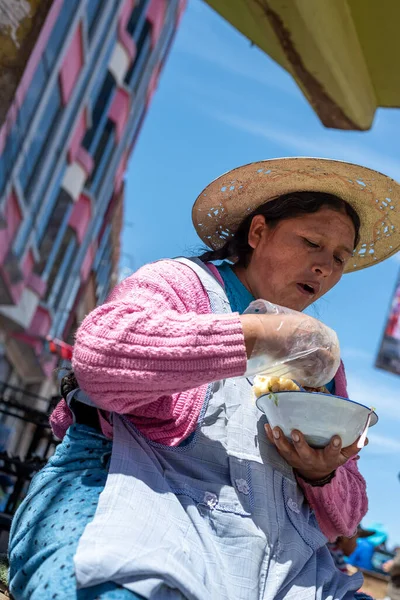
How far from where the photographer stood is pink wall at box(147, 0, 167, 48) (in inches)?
723

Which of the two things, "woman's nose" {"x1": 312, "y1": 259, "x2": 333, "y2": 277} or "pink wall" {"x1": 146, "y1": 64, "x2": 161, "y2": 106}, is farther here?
"pink wall" {"x1": 146, "y1": 64, "x2": 161, "y2": 106}

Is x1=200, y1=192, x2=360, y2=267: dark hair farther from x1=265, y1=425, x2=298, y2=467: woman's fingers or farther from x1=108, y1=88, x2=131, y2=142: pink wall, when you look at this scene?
x1=108, y1=88, x2=131, y2=142: pink wall

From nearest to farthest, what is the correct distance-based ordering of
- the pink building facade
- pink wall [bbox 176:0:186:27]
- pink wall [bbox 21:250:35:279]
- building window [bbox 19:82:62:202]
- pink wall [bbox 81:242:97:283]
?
the pink building facade → building window [bbox 19:82:62:202] → pink wall [bbox 21:250:35:279] → pink wall [bbox 81:242:97:283] → pink wall [bbox 176:0:186:27]

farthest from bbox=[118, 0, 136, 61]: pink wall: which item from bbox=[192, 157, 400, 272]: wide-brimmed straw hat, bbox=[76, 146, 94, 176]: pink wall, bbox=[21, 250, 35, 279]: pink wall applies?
bbox=[192, 157, 400, 272]: wide-brimmed straw hat

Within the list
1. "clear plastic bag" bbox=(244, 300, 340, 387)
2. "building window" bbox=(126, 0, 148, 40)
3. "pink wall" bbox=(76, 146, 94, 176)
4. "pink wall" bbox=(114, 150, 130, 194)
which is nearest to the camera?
"clear plastic bag" bbox=(244, 300, 340, 387)

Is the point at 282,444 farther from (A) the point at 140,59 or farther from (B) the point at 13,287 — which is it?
(A) the point at 140,59

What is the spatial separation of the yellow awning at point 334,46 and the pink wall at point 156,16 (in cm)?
1596

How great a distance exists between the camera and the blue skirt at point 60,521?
1.45m

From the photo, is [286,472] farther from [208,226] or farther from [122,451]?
[208,226]

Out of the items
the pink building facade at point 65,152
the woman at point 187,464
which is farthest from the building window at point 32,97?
the woman at point 187,464

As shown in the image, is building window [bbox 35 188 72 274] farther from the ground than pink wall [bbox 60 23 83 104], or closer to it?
closer to it

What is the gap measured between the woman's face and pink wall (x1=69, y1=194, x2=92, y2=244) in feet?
53.0

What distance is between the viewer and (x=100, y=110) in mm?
17578

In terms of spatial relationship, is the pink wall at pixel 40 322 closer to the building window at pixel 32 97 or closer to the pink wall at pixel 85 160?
the pink wall at pixel 85 160
